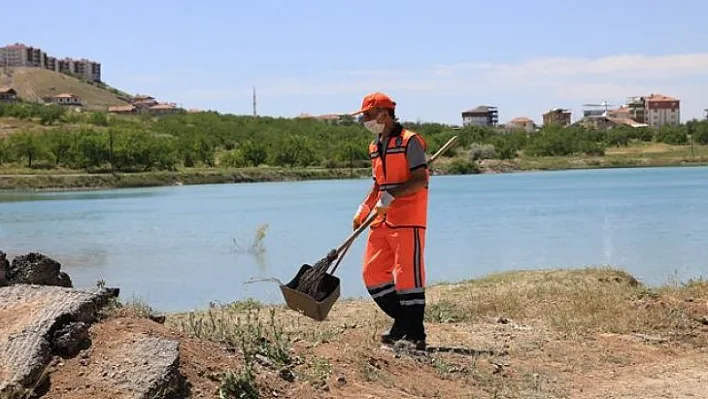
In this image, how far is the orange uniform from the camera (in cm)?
629

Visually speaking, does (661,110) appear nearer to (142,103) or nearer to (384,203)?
(142,103)

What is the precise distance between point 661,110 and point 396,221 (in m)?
196

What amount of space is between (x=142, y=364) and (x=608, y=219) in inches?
1034

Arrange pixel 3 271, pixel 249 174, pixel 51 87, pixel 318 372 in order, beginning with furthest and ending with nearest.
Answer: pixel 51 87, pixel 249 174, pixel 3 271, pixel 318 372

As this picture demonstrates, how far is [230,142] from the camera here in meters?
108

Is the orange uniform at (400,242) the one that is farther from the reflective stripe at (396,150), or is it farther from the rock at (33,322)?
the rock at (33,322)

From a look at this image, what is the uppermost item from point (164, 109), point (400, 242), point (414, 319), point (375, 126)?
point (164, 109)

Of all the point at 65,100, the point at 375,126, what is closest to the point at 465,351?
the point at 375,126

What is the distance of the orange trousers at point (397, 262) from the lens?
20.6 feet

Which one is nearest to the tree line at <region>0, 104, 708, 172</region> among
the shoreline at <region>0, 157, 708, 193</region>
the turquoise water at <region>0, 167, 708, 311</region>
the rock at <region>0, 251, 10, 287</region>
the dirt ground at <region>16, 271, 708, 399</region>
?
the shoreline at <region>0, 157, 708, 193</region>

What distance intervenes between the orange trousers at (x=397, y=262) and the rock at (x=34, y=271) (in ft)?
6.87

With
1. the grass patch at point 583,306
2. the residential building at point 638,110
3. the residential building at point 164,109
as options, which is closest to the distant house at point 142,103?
the residential building at point 164,109

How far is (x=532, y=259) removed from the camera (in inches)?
728

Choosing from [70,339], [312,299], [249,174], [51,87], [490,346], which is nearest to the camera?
[70,339]
